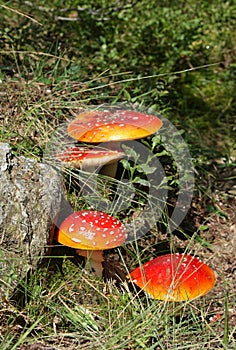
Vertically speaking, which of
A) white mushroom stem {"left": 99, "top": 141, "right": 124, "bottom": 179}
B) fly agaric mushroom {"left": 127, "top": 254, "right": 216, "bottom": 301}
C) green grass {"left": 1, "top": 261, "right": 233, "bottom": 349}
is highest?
white mushroom stem {"left": 99, "top": 141, "right": 124, "bottom": 179}

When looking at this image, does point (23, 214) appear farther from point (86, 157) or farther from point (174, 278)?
point (174, 278)

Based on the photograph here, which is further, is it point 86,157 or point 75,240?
point 86,157

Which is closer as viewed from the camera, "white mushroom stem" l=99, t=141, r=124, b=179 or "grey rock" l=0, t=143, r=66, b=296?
"grey rock" l=0, t=143, r=66, b=296

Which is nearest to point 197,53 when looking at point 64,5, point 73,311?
point 64,5

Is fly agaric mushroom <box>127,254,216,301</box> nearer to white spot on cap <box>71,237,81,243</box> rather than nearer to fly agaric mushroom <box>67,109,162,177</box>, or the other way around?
white spot on cap <box>71,237,81,243</box>

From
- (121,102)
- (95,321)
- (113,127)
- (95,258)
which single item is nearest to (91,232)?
(95,258)

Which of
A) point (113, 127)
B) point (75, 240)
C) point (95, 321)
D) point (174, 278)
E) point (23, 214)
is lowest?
point (95, 321)

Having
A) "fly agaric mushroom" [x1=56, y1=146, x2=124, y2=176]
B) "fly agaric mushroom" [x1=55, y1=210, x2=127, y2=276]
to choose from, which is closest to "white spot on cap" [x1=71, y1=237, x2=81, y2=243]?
"fly agaric mushroom" [x1=55, y1=210, x2=127, y2=276]
